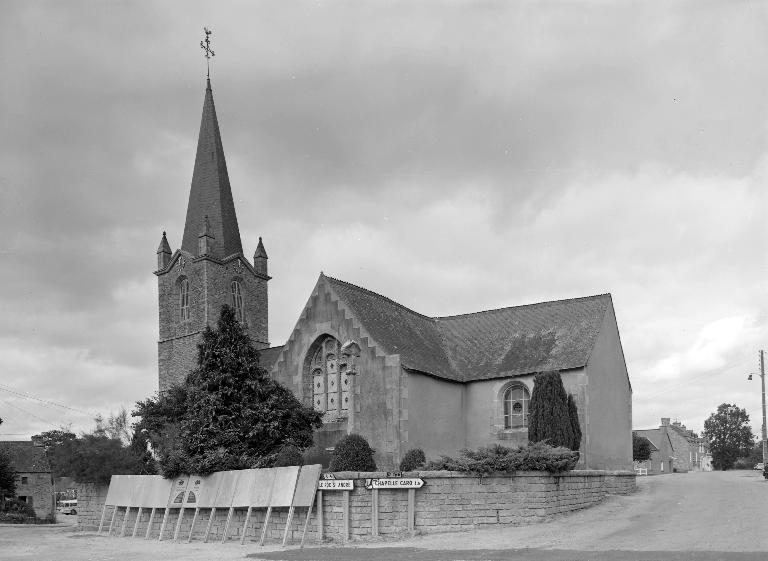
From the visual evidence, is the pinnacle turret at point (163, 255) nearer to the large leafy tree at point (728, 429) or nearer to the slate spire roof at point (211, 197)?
the slate spire roof at point (211, 197)

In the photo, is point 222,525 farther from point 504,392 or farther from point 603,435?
point 603,435

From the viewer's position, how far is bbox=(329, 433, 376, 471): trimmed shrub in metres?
27.5

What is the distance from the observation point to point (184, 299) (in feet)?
234

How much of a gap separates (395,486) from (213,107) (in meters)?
58.1

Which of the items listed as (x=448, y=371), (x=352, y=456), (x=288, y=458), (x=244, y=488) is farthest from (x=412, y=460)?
(x=244, y=488)

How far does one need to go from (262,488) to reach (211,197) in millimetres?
51131

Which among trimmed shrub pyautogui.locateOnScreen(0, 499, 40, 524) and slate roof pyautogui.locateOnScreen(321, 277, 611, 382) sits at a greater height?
slate roof pyautogui.locateOnScreen(321, 277, 611, 382)

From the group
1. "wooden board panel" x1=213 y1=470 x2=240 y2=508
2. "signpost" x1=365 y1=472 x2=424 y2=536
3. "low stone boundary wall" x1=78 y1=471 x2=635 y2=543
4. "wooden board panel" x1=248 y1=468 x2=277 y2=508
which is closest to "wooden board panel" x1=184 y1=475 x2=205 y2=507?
"wooden board panel" x1=213 y1=470 x2=240 y2=508

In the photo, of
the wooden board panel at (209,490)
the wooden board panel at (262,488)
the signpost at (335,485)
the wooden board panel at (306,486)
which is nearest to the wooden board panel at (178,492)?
the wooden board panel at (209,490)

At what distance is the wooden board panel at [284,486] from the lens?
75.7 feet

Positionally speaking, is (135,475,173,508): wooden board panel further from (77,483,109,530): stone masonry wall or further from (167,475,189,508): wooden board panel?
(77,483,109,530): stone masonry wall

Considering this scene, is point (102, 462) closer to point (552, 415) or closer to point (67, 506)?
point (552, 415)

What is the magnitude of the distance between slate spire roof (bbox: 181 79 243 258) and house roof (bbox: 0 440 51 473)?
72.7 feet

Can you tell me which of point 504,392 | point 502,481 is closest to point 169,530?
point 502,481
